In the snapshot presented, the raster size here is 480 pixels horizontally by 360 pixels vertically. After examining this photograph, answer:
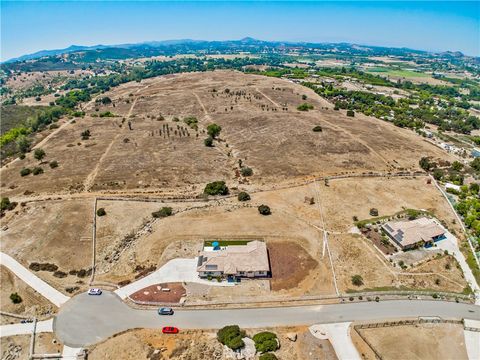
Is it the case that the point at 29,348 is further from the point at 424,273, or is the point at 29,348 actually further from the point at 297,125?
the point at 297,125

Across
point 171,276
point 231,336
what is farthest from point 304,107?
point 231,336

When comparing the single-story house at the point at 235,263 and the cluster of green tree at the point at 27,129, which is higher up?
the cluster of green tree at the point at 27,129

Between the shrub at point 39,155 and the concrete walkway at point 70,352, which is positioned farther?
the shrub at point 39,155

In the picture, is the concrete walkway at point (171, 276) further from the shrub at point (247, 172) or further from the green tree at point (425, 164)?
the green tree at point (425, 164)

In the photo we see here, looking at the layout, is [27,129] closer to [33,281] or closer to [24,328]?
[33,281]

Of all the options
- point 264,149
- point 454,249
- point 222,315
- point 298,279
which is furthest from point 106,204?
point 454,249

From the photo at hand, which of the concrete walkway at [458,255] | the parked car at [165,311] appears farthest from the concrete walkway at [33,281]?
the concrete walkway at [458,255]
